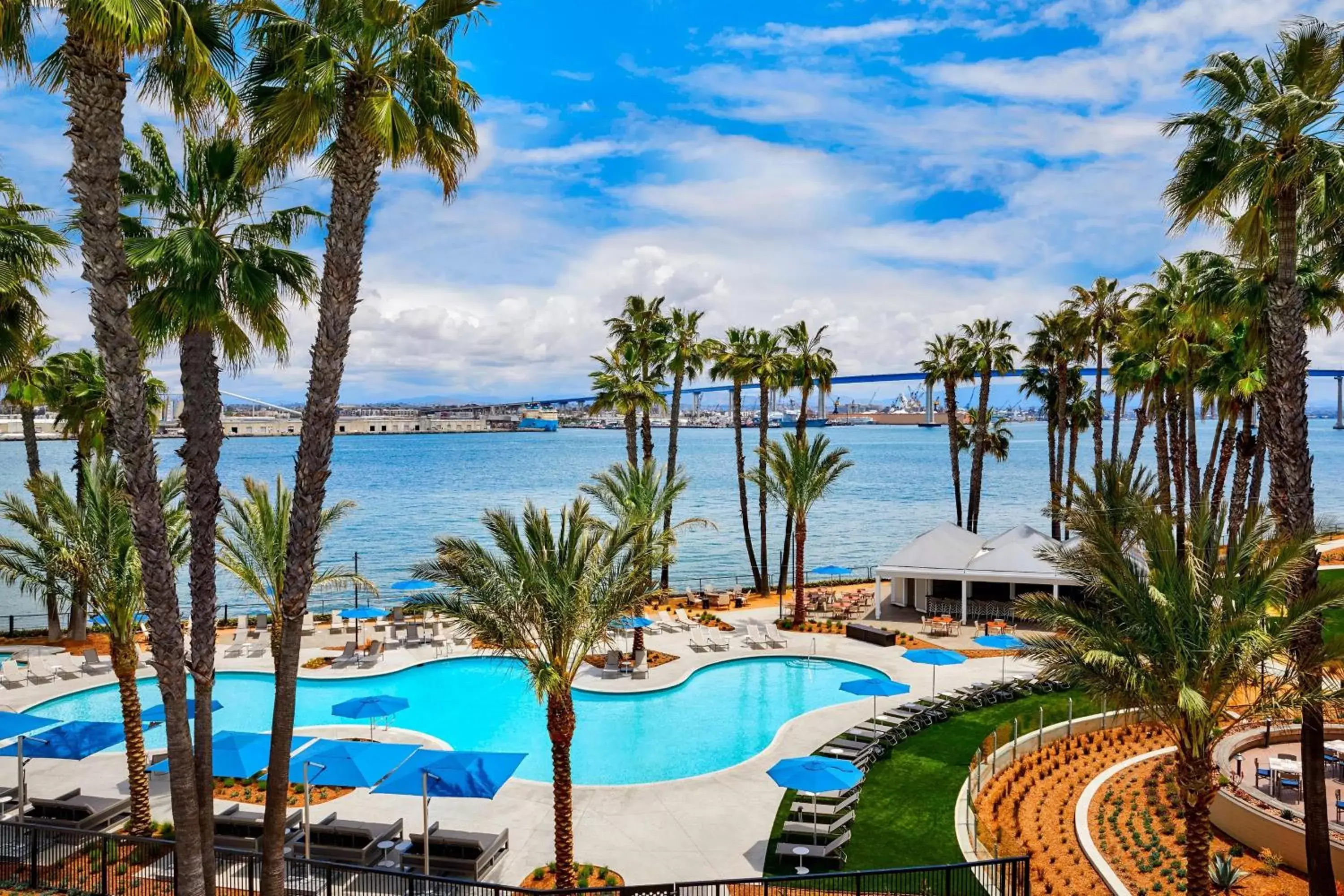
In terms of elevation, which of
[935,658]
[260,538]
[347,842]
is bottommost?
[347,842]

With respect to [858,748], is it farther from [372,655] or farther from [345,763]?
[372,655]

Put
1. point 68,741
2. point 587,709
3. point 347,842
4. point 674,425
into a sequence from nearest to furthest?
point 347,842, point 68,741, point 587,709, point 674,425

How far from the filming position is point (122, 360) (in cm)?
1018

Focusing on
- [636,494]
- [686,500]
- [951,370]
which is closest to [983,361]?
[951,370]

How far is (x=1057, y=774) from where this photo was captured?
1892 cm

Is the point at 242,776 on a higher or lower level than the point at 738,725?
higher

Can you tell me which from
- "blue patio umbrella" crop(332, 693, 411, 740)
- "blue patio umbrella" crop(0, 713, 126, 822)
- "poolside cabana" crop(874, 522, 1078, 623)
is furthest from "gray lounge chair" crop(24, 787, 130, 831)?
"poolside cabana" crop(874, 522, 1078, 623)

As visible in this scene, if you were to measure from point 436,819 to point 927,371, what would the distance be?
4056 centimetres

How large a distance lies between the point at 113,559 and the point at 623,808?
10.6m

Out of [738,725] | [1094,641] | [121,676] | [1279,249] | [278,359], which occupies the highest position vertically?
[1279,249]

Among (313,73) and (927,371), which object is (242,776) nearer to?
(313,73)

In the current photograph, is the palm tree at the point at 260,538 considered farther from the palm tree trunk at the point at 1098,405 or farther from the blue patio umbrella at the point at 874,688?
the palm tree trunk at the point at 1098,405

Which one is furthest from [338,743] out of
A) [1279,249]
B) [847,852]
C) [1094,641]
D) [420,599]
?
[1279,249]

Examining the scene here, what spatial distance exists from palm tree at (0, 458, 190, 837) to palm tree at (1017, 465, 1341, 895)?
50.4 ft
